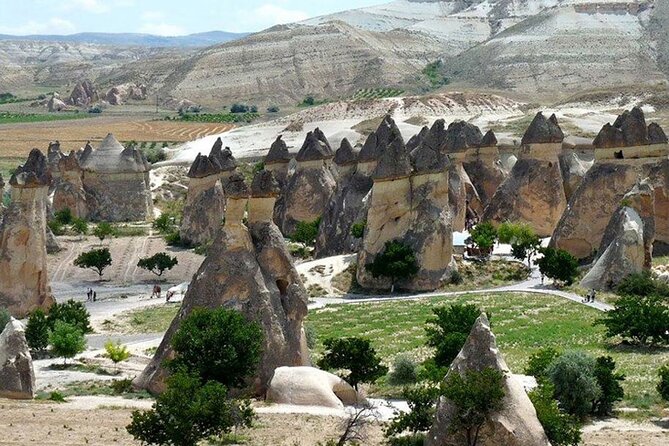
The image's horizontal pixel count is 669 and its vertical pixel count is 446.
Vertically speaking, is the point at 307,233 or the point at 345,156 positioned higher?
the point at 345,156

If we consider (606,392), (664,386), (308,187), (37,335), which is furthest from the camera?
(308,187)

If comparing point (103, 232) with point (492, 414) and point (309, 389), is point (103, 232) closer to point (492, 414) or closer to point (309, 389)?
point (309, 389)

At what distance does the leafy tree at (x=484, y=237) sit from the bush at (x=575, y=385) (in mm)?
24028

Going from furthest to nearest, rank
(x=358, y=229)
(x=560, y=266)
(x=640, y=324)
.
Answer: (x=358, y=229)
(x=560, y=266)
(x=640, y=324)

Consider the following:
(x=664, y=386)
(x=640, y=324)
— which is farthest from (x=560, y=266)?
(x=664, y=386)

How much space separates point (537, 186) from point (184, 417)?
3583 cm

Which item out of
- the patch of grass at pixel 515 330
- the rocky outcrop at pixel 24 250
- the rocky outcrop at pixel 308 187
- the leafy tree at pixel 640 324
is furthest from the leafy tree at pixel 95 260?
the leafy tree at pixel 640 324

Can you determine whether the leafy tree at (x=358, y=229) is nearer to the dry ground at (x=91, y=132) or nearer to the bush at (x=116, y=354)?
the bush at (x=116, y=354)

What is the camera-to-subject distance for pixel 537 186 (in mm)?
52312

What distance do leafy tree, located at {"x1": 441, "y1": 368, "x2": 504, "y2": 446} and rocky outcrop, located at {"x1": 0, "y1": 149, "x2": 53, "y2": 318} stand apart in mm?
23227

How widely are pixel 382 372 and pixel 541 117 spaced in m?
30.8

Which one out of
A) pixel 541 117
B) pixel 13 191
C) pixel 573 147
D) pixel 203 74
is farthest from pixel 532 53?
→ pixel 13 191

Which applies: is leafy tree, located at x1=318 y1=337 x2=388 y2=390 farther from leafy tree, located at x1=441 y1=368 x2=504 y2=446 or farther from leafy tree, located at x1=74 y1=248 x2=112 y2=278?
leafy tree, located at x1=74 y1=248 x2=112 y2=278

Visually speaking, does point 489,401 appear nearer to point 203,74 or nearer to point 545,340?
point 545,340
